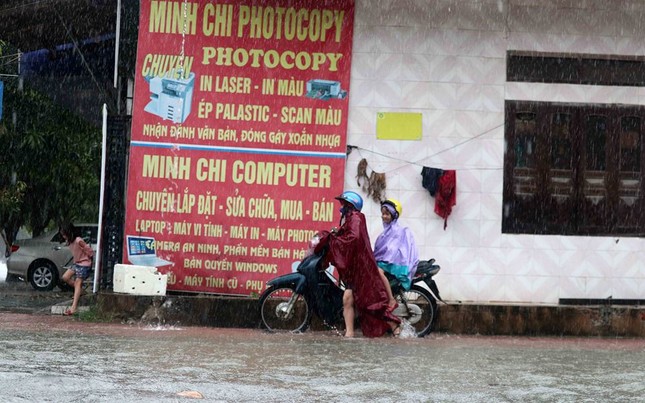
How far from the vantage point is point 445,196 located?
13.6 metres

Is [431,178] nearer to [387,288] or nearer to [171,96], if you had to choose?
[387,288]

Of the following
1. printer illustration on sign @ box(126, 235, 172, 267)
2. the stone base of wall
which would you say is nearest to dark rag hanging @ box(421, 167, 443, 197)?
the stone base of wall

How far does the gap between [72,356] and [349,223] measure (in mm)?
4024

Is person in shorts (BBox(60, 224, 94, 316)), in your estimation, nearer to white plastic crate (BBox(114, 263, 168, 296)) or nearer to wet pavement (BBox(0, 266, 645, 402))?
white plastic crate (BBox(114, 263, 168, 296))

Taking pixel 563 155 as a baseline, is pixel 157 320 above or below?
below

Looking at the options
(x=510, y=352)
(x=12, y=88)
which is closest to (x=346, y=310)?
(x=510, y=352)

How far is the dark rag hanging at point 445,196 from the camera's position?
13.6 metres

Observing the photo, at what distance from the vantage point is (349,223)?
1216 cm

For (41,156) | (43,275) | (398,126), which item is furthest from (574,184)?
(41,156)

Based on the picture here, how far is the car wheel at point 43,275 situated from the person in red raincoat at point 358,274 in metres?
11.0

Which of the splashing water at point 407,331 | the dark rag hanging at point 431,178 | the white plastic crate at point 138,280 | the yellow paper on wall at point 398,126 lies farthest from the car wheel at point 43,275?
the splashing water at point 407,331

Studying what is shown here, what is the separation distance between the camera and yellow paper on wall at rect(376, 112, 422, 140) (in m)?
13.8

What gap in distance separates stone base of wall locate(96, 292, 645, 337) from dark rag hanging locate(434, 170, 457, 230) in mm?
1300

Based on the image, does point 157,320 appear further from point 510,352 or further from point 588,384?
point 588,384
